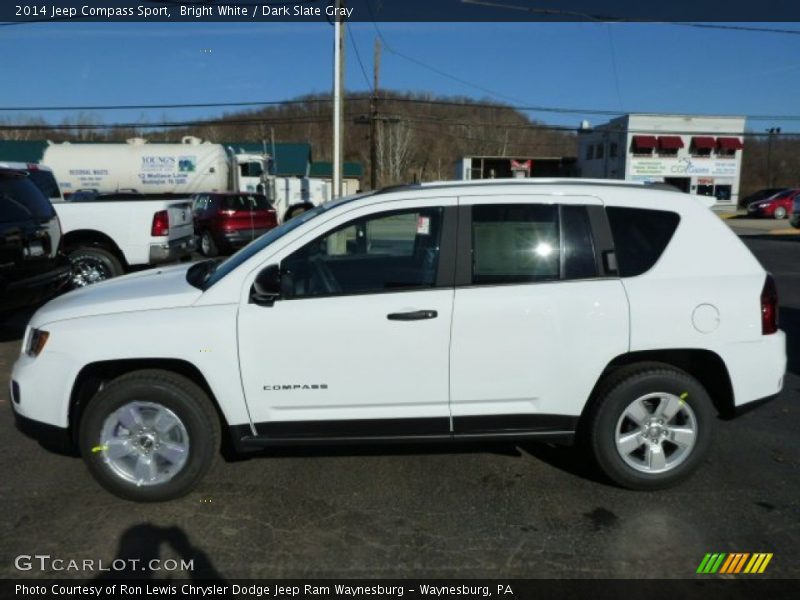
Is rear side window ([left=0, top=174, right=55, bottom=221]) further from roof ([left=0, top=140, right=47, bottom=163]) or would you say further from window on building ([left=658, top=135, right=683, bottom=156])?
window on building ([left=658, top=135, right=683, bottom=156])

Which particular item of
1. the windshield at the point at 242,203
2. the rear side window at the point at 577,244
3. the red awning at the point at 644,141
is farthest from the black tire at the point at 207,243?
the red awning at the point at 644,141

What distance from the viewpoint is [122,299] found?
3.60 m

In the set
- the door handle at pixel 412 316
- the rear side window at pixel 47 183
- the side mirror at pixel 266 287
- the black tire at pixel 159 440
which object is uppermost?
the rear side window at pixel 47 183

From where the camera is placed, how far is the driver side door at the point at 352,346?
3.48 meters

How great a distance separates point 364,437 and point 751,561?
6.52 feet

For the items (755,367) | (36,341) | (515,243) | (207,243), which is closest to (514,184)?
(515,243)

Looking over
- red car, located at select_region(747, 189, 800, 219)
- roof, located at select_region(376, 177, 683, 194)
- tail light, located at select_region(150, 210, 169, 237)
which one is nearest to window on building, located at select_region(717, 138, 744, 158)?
red car, located at select_region(747, 189, 800, 219)

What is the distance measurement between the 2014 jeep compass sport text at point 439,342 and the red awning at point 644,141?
49623mm

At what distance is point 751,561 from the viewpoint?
3.05 metres

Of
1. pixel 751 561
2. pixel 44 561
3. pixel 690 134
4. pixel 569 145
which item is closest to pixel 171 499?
pixel 44 561

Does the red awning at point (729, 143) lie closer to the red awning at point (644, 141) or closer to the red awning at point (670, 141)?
the red awning at point (670, 141)

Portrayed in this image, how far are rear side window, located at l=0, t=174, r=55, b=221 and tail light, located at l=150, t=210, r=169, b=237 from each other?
2002 mm

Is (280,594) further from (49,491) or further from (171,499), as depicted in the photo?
(49,491)

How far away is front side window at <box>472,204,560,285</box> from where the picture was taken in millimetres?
3619
